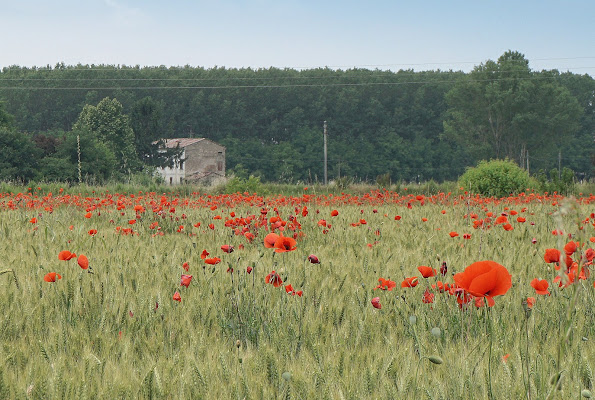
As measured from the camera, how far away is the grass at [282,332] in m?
1.68

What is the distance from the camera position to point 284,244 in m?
2.46

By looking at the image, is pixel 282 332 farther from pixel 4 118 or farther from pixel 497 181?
pixel 4 118

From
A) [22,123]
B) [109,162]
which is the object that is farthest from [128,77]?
[109,162]

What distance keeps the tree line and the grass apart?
4819 cm

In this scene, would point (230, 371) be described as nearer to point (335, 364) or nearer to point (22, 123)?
point (335, 364)

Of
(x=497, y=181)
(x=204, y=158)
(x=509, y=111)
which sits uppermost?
(x=509, y=111)

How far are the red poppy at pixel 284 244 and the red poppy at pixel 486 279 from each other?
1010 mm

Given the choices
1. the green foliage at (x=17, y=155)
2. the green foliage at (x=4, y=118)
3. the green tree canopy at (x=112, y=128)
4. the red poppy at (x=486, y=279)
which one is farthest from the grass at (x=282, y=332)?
the green tree canopy at (x=112, y=128)

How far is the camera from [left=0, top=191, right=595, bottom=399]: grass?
1.68 metres

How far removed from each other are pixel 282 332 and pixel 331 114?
74.2m

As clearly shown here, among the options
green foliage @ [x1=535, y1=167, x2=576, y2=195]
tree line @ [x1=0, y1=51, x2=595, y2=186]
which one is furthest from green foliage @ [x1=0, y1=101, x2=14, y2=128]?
green foliage @ [x1=535, y1=167, x2=576, y2=195]

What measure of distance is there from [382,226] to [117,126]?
162 feet


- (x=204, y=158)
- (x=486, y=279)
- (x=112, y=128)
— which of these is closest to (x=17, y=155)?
(x=112, y=128)

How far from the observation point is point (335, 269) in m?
3.59
